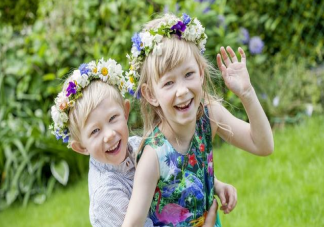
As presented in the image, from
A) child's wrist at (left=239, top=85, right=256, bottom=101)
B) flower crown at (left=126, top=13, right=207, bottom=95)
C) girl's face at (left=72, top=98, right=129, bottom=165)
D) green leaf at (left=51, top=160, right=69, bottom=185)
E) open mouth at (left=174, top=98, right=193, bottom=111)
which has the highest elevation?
flower crown at (left=126, top=13, right=207, bottom=95)

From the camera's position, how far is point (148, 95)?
100 inches

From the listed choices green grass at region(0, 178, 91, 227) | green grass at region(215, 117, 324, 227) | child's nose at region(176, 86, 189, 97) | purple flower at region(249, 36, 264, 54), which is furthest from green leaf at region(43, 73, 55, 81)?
child's nose at region(176, 86, 189, 97)

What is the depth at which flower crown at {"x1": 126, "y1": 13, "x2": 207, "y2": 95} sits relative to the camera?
2457mm

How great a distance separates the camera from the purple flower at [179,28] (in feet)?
8.13

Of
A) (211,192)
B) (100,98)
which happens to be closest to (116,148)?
(100,98)

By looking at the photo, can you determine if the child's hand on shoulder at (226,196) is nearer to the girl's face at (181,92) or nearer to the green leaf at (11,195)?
the girl's face at (181,92)

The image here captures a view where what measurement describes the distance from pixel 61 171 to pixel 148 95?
359cm

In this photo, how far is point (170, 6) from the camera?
235 inches

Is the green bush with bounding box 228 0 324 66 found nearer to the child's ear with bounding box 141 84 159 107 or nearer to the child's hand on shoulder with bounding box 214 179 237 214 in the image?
the child's hand on shoulder with bounding box 214 179 237 214

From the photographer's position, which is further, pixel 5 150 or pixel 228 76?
pixel 5 150

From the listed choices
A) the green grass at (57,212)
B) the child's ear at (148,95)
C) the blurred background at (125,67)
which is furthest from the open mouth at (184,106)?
the green grass at (57,212)

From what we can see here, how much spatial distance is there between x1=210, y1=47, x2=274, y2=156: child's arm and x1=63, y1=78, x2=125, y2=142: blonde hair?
0.45 meters

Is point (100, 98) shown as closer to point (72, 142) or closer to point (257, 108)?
point (72, 142)

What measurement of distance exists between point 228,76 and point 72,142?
755mm
